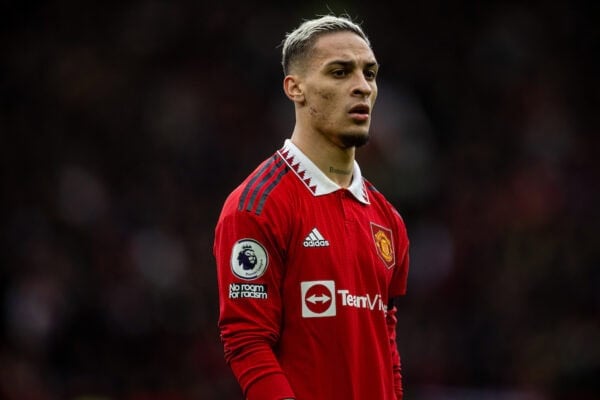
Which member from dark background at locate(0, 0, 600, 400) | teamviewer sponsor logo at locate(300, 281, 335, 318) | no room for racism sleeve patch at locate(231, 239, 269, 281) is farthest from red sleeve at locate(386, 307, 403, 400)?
dark background at locate(0, 0, 600, 400)

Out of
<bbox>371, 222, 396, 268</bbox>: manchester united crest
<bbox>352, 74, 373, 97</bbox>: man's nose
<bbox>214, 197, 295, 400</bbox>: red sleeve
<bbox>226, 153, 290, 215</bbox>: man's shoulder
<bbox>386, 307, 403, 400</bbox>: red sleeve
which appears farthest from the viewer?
<bbox>386, 307, 403, 400</bbox>: red sleeve

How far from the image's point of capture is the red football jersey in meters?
3.40

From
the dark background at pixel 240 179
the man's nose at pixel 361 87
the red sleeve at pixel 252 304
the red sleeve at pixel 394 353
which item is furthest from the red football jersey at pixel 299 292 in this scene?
the dark background at pixel 240 179

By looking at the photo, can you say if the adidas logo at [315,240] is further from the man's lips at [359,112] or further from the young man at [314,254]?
the man's lips at [359,112]

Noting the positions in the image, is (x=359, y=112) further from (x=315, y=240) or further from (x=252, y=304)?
(x=252, y=304)

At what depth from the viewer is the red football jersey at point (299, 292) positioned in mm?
3404

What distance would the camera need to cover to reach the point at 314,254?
3.52 meters

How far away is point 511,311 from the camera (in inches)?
393

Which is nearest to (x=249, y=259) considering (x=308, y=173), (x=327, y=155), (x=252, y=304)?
(x=252, y=304)

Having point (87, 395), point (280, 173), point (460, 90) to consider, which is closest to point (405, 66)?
point (460, 90)

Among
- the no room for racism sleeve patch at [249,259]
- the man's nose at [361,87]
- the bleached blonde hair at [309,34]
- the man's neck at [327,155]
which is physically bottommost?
the no room for racism sleeve patch at [249,259]

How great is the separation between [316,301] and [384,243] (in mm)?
440

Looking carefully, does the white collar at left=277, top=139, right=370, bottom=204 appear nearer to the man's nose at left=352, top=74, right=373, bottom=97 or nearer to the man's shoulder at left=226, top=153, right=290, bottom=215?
the man's shoulder at left=226, top=153, right=290, bottom=215

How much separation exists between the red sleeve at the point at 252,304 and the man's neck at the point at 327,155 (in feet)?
1.26
